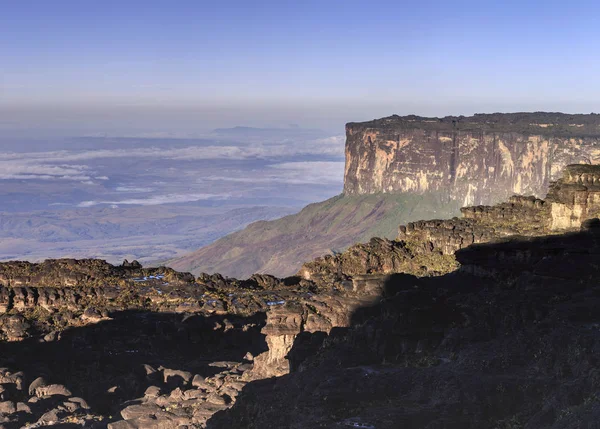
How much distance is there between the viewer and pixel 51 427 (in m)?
51.0

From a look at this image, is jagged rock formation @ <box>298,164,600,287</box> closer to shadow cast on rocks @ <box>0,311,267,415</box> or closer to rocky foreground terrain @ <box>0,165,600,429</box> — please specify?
rocky foreground terrain @ <box>0,165,600,429</box>

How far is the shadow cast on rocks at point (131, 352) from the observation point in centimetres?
5938

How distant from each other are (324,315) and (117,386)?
12.9m

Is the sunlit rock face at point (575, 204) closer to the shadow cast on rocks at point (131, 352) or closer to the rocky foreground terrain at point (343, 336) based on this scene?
the rocky foreground terrain at point (343, 336)

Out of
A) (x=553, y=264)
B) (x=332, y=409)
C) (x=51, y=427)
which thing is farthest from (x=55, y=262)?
(x=332, y=409)

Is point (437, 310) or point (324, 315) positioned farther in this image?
point (324, 315)

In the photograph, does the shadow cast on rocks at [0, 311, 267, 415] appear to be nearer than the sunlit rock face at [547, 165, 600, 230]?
Yes

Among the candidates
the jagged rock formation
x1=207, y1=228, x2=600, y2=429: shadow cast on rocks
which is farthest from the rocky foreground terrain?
the jagged rock formation

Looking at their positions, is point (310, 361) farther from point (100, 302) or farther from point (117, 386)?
point (100, 302)

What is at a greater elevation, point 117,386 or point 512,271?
point 512,271

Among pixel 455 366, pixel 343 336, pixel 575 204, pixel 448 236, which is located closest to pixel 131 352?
pixel 343 336

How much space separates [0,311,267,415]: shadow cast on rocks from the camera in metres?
59.4

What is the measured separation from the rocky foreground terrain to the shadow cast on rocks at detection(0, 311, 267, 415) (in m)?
0.14

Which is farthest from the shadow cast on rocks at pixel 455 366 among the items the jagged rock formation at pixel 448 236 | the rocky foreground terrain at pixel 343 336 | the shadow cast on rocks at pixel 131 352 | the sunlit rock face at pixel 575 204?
the sunlit rock face at pixel 575 204
